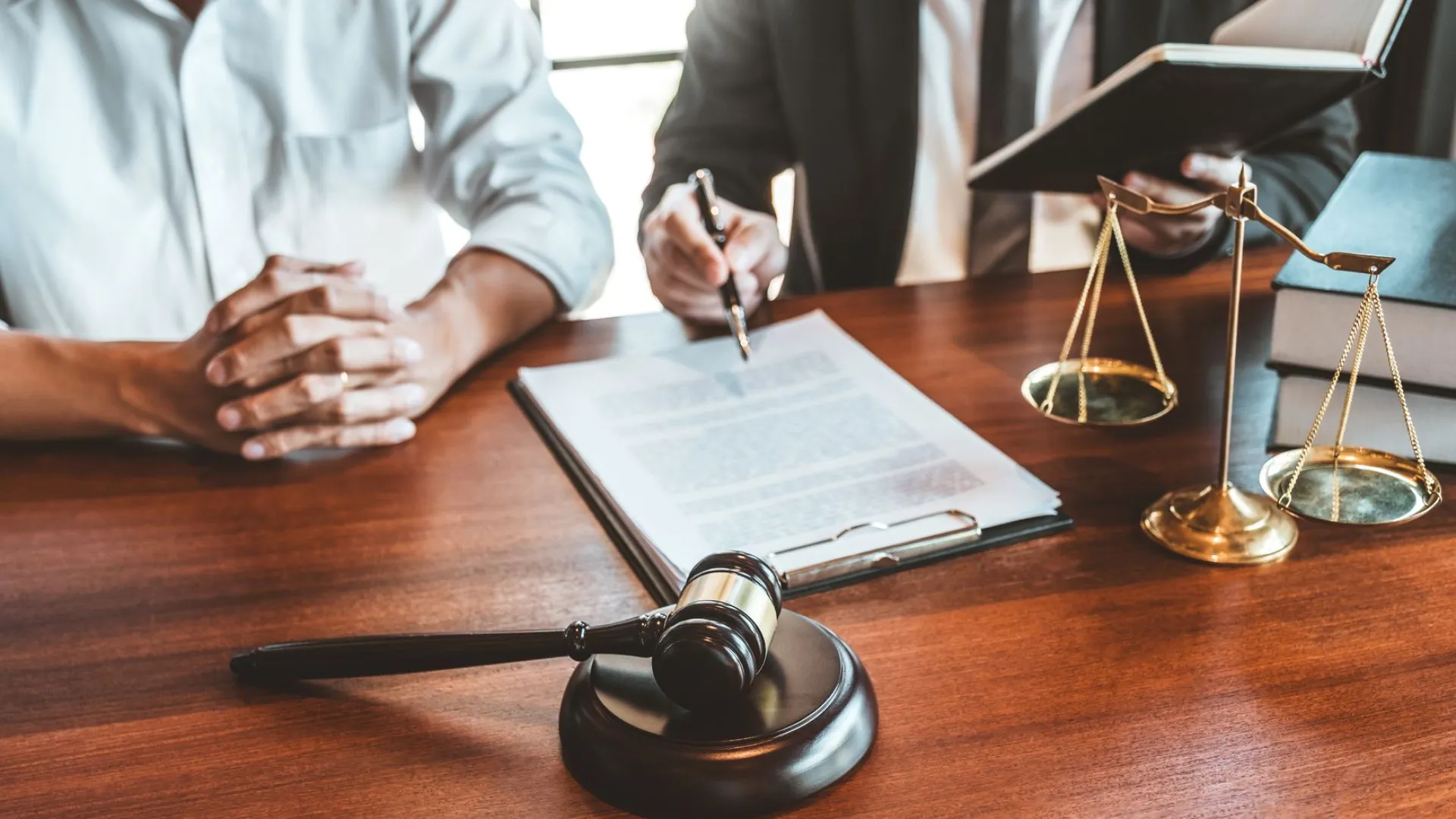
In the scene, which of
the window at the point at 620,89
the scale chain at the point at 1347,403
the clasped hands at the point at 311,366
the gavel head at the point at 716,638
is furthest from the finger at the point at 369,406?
the window at the point at 620,89

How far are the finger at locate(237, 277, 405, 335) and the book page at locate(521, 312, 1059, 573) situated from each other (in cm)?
15

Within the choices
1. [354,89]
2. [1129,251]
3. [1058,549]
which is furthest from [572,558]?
[354,89]

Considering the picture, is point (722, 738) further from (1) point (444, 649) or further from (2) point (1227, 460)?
(2) point (1227, 460)

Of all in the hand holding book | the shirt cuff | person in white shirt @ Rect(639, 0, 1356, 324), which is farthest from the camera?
person in white shirt @ Rect(639, 0, 1356, 324)

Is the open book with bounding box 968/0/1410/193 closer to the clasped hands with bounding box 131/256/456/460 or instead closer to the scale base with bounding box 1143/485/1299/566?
the scale base with bounding box 1143/485/1299/566

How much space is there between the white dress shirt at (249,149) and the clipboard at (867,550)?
58cm

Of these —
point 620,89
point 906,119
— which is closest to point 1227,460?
point 906,119

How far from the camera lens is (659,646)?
23.2 inches

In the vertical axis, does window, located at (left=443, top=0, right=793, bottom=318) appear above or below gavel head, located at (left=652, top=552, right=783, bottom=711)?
below

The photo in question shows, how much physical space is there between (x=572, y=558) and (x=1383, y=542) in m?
0.55

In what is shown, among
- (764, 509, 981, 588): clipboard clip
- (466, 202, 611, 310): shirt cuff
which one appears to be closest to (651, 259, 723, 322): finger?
(466, 202, 611, 310): shirt cuff

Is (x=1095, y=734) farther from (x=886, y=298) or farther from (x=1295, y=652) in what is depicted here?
(x=886, y=298)

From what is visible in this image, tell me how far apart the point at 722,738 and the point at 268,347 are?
63 centimetres

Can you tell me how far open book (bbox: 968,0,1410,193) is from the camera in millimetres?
846
